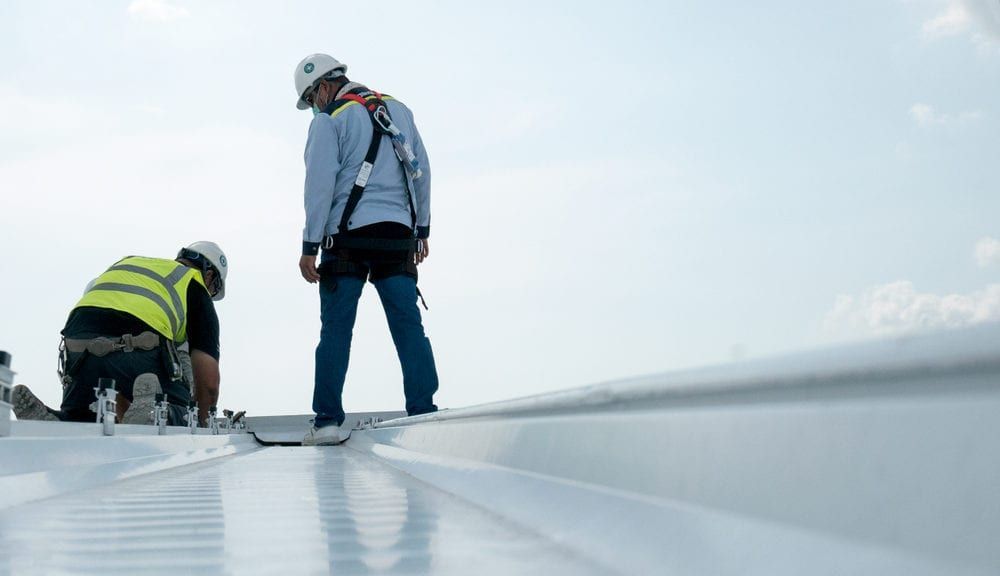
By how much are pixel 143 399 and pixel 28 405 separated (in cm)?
42

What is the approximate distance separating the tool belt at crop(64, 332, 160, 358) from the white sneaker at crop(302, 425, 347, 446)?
2.43ft

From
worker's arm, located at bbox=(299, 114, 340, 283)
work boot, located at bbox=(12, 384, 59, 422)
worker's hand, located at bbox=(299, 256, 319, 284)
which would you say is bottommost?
work boot, located at bbox=(12, 384, 59, 422)

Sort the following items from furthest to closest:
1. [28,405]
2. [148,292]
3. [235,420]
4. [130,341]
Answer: [235,420]
[148,292]
[130,341]
[28,405]

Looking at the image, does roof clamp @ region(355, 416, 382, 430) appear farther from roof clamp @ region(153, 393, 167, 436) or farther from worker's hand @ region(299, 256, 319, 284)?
roof clamp @ region(153, 393, 167, 436)

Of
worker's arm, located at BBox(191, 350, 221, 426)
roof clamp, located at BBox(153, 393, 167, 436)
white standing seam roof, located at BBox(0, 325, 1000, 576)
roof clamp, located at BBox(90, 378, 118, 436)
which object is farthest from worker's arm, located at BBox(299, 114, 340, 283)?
white standing seam roof, located at BBox(0, 325, 1000, 576)

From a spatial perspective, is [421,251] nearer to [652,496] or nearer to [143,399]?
[143,399]

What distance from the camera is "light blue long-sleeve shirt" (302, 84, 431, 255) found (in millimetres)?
3387

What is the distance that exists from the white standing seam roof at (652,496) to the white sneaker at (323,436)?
2.45m

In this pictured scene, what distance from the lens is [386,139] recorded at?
141 inches

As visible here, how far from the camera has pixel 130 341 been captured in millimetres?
3717

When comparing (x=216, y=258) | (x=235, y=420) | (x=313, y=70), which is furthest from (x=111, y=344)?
(x=235, y=420)

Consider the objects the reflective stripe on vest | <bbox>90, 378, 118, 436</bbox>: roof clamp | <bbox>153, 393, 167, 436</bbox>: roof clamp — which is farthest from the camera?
the reflective stripe on vest

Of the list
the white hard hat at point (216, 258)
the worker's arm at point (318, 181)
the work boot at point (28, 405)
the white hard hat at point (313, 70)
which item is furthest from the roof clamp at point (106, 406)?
the white hard hat at point (216, 258)

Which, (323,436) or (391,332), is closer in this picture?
(391,332)
